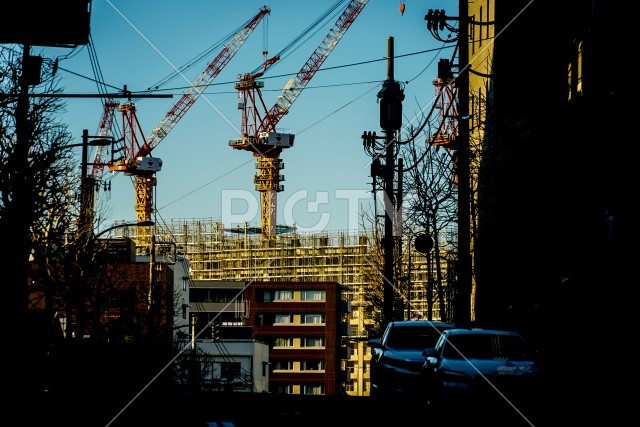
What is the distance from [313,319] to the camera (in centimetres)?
13988

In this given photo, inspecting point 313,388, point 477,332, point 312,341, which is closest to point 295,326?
point 312,341

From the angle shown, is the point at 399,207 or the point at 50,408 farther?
the point at 399,207

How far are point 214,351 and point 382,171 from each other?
71.3m

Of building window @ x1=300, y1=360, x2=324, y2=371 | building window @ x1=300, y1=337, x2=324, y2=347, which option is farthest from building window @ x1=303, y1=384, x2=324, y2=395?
building window @ x1=300, y1=337, x2=324, y2=347

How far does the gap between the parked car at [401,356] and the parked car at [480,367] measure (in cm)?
260

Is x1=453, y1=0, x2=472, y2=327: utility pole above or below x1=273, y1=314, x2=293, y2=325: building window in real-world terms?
above

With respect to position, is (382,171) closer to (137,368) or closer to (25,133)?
(25,133)

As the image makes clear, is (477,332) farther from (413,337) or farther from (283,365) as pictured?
(283,365)

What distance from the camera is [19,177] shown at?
26.4m

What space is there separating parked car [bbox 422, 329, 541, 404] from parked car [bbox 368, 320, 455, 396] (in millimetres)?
2602

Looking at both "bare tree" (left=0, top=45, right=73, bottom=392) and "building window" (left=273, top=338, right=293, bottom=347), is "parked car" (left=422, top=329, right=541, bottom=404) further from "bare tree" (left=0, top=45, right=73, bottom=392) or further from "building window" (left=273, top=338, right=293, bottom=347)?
"building window" (left=273, top=338, right=293, bottom=347)

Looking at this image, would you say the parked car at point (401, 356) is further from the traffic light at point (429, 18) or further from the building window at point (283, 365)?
the building window at point (283, 365)

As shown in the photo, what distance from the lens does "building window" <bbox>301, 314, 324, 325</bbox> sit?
139 meters

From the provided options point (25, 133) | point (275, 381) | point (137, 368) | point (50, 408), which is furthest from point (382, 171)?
point (275, 381)
